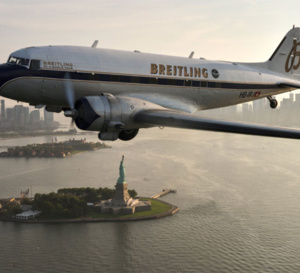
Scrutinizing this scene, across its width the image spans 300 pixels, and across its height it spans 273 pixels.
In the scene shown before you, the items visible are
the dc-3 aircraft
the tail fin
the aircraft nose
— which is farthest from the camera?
the tail fin

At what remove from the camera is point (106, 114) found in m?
21.8

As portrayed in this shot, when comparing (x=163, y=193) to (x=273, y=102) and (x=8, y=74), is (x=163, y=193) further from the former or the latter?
(x=8, y=74)

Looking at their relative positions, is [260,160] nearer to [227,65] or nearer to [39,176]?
[39,176]

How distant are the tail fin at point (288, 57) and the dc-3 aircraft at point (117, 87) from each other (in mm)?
8302

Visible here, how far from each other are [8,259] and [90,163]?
350 feet

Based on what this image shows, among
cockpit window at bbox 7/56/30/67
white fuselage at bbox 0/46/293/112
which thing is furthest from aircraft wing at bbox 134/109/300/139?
cockpit window at bbox 7/56/30/67

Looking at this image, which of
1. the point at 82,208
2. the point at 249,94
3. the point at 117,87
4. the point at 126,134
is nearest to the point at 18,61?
the point at 117,87

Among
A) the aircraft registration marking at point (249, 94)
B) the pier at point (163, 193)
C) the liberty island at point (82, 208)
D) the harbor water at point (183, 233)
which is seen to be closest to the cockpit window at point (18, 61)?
the aircraft registration marking at point (249, 94)

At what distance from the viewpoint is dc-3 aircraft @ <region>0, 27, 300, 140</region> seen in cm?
2170

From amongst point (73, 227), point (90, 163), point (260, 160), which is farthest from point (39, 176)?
point (260, 160)

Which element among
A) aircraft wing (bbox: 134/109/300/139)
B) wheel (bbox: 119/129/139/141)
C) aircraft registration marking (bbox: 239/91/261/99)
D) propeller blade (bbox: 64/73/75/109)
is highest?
aircraft registration marking (bbox: 239/91/261/99)

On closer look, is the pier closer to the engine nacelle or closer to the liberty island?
the liberty island

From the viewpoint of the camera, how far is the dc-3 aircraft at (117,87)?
2170 cm

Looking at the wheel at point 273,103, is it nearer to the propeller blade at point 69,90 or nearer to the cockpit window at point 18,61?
the propeller blade at point 69,90
